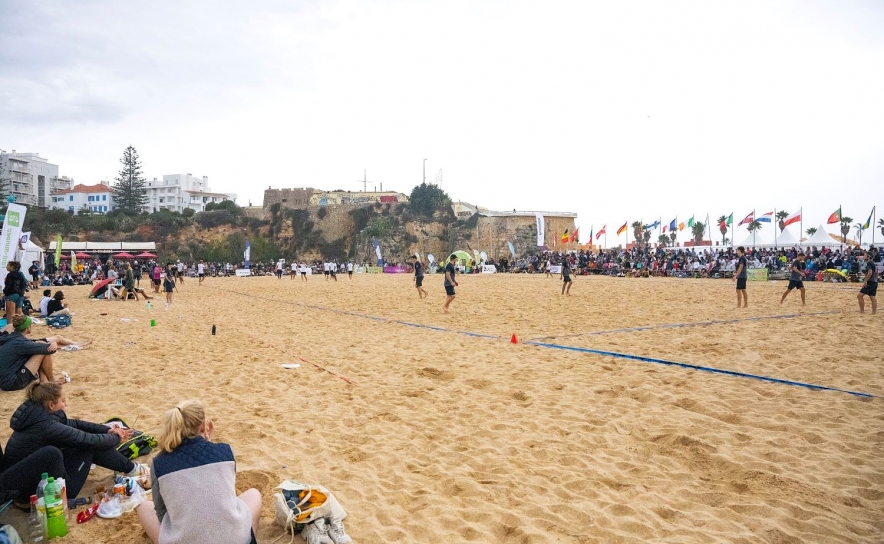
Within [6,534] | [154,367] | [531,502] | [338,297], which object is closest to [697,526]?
[531,502]

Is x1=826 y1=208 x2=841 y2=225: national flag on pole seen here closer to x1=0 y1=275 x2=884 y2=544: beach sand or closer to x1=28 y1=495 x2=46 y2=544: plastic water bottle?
x1=0 y1=275 x2=884 y2=544: beach sand

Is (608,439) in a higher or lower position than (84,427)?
lower

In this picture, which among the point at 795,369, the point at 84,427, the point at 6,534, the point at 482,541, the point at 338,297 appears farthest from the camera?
the point at 338,297

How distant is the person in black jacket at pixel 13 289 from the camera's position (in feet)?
38.5

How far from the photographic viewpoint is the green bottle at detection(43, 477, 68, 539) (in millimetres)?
3287

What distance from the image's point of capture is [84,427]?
403 centimetres

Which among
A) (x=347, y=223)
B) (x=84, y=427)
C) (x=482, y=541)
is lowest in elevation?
(x=482, y=541)

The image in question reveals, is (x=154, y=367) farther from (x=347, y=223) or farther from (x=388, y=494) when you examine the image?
(x=347, y=223)

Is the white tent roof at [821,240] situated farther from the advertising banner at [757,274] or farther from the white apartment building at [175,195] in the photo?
the white apartment building at [175,195]

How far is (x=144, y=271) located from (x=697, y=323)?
52938 millimetres

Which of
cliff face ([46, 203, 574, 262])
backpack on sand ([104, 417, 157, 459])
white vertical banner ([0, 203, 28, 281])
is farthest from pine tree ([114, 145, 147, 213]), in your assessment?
backpack on sand ([104, 417, 157, 459])

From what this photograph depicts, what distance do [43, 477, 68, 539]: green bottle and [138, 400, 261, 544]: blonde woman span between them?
93cm

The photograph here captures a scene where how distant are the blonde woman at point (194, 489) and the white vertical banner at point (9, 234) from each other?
14.2 metres

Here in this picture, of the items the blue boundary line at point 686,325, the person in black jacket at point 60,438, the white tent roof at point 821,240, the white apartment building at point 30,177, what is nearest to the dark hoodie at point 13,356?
the person in black jacket at point 60,438
